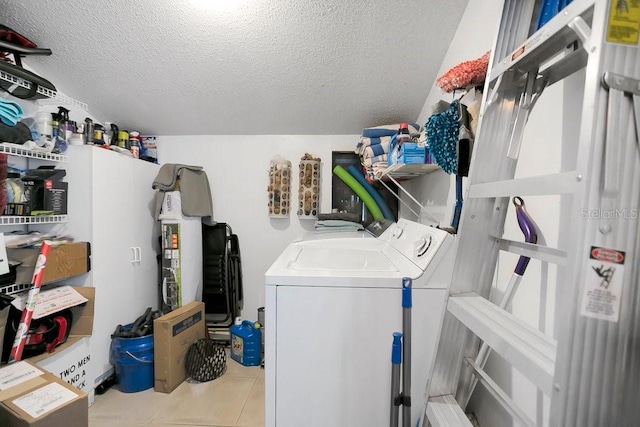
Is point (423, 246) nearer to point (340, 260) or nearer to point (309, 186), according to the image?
point (340, 260)

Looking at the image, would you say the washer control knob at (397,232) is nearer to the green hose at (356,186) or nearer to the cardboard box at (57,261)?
A: the green hose at (356,186)

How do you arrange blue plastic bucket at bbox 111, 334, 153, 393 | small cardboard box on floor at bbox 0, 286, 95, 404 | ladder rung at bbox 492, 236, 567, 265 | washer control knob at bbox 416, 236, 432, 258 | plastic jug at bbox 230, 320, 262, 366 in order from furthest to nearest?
plastic jug at bbox 230, 320, 262, 366, blue plastic bucket at bbox 111, 334, 153, 393, small cardboard box on floor at bbox 0, 286, 95, 404, washer control knob at bbox 416, 236, 432, 258, ladder rung at bbox 492, 236, 567, 265

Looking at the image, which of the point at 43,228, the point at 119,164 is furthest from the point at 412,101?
the point at 43,228

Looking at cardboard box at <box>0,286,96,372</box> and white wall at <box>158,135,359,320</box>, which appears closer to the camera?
cardboard box at <box>0,286,96,372</box>

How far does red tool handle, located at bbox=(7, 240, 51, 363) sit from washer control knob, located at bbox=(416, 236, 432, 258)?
6.66ft

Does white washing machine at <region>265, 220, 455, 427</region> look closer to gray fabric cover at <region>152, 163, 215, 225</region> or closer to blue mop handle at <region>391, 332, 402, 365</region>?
blue mop handle at <region>391, 332, 402, 365</region>

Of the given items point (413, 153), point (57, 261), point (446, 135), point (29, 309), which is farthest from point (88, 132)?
point (446, 135)

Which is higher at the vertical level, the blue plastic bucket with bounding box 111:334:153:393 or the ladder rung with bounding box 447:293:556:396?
the ladder rung with bounding box 447:293:556:396

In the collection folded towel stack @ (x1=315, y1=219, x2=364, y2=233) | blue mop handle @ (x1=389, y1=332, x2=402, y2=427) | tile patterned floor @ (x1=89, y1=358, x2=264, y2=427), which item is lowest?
tile patterned floor @ (x1=89, y1=358, x2=264, y2=427)

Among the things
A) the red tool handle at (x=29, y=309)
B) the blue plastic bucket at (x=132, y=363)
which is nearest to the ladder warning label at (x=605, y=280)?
the red tool handle at (x=29, y=309)

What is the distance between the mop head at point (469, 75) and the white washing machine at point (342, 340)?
0.54 meters

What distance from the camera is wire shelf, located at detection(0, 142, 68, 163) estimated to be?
158cm

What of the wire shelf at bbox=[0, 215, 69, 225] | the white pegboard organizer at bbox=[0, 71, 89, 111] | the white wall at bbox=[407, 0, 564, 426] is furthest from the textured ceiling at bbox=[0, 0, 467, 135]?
the wire shelf at bbox=[0, 215, 69, 225]

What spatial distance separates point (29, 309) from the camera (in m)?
1.53
